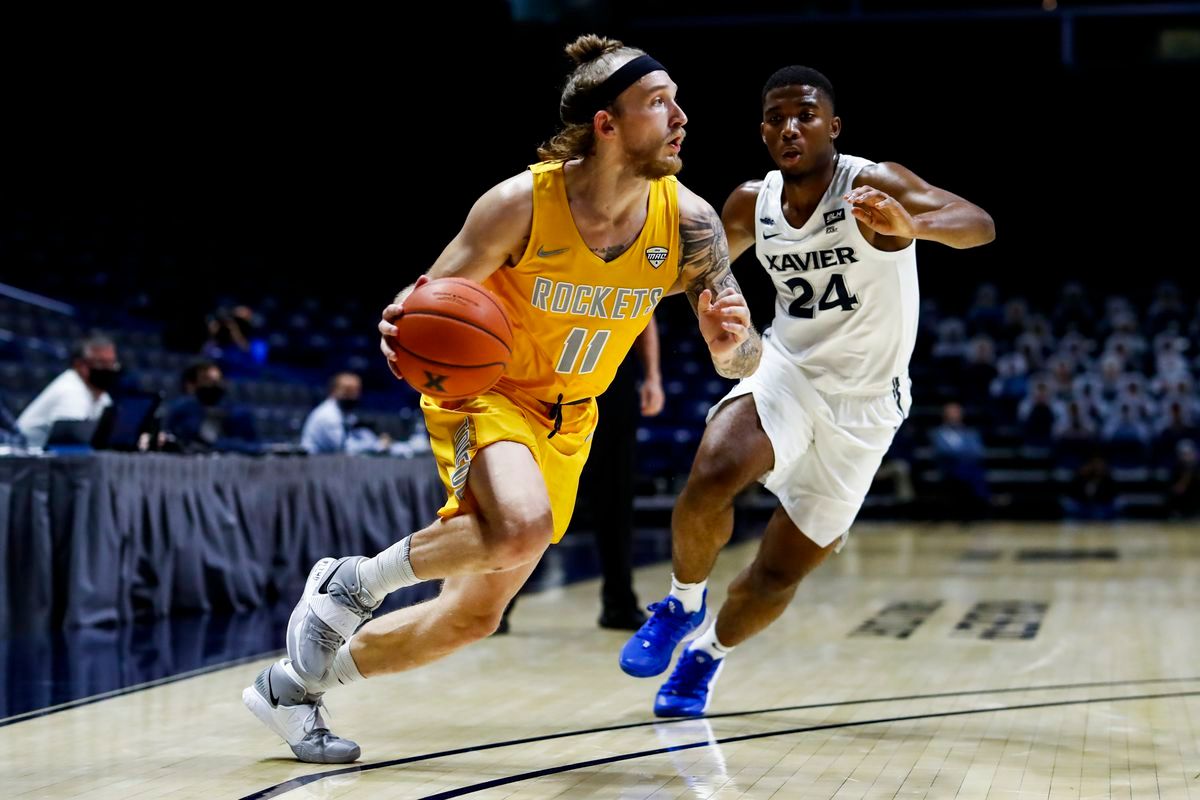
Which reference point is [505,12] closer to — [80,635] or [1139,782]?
[80,635]

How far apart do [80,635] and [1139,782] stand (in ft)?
14.7

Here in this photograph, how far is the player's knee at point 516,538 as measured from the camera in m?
3.13

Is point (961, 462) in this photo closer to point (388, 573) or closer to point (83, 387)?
point (83, 387)

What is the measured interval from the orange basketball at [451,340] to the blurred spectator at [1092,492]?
14.0 meters

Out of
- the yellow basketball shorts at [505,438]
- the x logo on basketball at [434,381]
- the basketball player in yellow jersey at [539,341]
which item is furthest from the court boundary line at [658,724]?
the x logo on basketball at [434,381]

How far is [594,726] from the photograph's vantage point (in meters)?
4.08

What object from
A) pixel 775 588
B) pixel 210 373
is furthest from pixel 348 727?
pixel 210 373

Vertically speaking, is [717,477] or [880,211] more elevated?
[880,211]

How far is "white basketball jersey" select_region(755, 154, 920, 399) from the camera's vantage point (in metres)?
4.11

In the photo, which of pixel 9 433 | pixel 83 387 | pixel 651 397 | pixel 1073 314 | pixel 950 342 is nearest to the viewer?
pixel 651 397

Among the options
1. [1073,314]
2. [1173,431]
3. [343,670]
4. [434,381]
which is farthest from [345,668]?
[1073,314]

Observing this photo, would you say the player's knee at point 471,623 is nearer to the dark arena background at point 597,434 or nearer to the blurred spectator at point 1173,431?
the dark arena background at point 597,434

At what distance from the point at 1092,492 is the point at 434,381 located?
14.2m

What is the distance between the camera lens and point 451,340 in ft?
10.1
